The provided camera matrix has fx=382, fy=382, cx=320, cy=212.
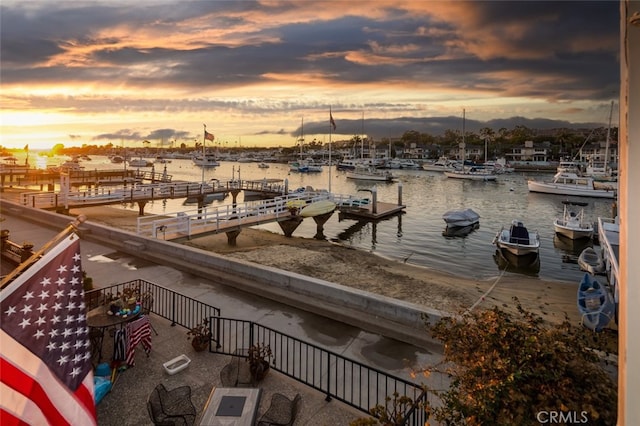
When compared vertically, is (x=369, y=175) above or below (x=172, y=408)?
above

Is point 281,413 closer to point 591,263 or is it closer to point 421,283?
point 421,283

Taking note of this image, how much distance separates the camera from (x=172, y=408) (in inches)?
235

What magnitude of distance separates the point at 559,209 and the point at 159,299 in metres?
53.0

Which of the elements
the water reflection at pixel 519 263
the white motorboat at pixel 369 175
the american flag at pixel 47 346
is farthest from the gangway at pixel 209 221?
the white motorboat at pixel 369 175

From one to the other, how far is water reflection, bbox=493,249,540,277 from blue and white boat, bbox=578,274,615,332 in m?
8.84

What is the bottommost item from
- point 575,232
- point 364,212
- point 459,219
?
point 575,232

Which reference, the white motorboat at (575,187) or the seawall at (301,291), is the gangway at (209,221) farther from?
the white motorboat at (575,187)

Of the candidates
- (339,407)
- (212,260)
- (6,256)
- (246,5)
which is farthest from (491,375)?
(6,256)

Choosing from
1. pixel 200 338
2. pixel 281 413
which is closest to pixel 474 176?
pixel 200 338

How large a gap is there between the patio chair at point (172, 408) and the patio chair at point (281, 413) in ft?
3.77

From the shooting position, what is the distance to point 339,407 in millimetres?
6625

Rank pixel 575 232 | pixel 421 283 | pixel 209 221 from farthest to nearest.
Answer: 1. pixel 575 232
2. pixel 209 221
3. pixel 421 283

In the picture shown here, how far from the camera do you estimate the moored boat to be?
70.8 ft

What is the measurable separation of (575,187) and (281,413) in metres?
69.8
